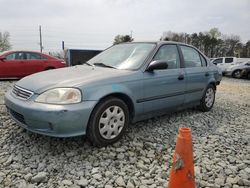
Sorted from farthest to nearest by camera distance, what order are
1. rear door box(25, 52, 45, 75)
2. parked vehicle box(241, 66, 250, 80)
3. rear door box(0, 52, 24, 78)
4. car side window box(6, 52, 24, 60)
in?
parked vehicle box(241, 66, 250, 80), rear door box(25, 52, 45, 75), car side window box(6, 52, 24, 60), rear door box(0, 52, 24, 78)

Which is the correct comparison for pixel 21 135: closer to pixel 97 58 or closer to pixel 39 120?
pixel 39 120

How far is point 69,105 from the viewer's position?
3207 millimetres

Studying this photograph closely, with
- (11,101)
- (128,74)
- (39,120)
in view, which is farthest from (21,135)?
(128,74)

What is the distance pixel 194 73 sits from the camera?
17.0 feet

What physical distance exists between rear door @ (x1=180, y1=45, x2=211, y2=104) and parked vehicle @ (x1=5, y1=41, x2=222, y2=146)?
0.8 inches

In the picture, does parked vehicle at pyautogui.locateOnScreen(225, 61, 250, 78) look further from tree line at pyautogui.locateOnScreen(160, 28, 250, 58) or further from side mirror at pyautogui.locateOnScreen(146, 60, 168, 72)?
tree line at pyautogui.locateOnScreen(160, 28, 250, 58)

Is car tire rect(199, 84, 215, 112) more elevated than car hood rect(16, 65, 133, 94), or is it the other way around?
car hood rect(16, 65, 133, 94)

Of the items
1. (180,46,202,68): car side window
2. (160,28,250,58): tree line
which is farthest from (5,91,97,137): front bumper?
(160,28,250,58): tree line

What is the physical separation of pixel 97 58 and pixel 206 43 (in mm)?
39823

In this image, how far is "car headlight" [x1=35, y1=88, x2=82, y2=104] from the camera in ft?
10.6

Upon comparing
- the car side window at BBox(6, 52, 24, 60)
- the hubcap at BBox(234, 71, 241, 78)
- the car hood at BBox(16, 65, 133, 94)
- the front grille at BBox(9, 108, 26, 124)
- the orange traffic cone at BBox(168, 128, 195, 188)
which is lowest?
the orange traffic cone at BBox(168, 128, 195, 188)

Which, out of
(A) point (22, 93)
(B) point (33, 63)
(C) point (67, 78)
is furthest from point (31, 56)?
(C) point (67, 78)

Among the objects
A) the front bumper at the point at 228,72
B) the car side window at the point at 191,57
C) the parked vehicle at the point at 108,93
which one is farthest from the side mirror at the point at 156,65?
the front bumper at the point at 228,72

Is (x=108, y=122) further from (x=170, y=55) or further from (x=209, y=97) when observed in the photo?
(x=209, y=97)
